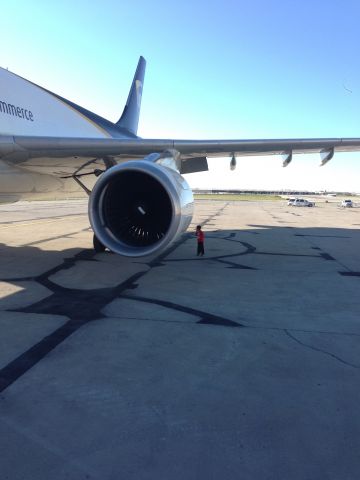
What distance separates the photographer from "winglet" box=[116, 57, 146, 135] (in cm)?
1895

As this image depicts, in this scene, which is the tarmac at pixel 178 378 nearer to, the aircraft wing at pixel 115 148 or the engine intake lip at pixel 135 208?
the engine intake lip at pixel 135 208

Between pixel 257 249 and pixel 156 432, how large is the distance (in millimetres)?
10144

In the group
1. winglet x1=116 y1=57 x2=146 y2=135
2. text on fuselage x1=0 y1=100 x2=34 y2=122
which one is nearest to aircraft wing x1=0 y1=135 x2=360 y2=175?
text on fuselage x1=0 y1=100 x2=34 y2=122

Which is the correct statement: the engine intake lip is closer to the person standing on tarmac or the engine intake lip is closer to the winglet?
the person standing on tarmac

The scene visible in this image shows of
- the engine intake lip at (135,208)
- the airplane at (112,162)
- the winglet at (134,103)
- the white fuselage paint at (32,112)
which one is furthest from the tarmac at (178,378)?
the winglet at (134,103)

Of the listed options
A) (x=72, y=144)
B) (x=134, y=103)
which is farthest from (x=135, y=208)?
(x=134, y=103)

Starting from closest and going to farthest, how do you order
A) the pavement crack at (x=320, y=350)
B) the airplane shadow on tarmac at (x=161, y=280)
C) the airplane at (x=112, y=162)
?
the pavement crack at (x=320, y=350) < the airplane shadow on tarmac at (x=161, y=280) < the airplane at (x=112, y=162)

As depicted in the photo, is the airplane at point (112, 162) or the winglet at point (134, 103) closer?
the airplane at point (112, 162)

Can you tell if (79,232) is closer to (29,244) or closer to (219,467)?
(29,244)

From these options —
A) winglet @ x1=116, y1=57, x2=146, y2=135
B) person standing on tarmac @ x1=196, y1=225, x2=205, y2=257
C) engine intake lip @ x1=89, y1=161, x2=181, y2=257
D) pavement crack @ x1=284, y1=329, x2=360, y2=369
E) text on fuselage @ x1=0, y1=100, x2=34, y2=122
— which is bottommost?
person standing on tarmac @ x1=196, y1=225, x2=205, y2=257

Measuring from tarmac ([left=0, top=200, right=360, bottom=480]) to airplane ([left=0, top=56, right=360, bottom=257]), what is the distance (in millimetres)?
1158

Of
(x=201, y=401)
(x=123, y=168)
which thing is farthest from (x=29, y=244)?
(x=201, y=401)

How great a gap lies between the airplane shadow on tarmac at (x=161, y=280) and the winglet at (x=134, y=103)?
8.99 metres

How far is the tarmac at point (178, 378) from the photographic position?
254 centimetres
